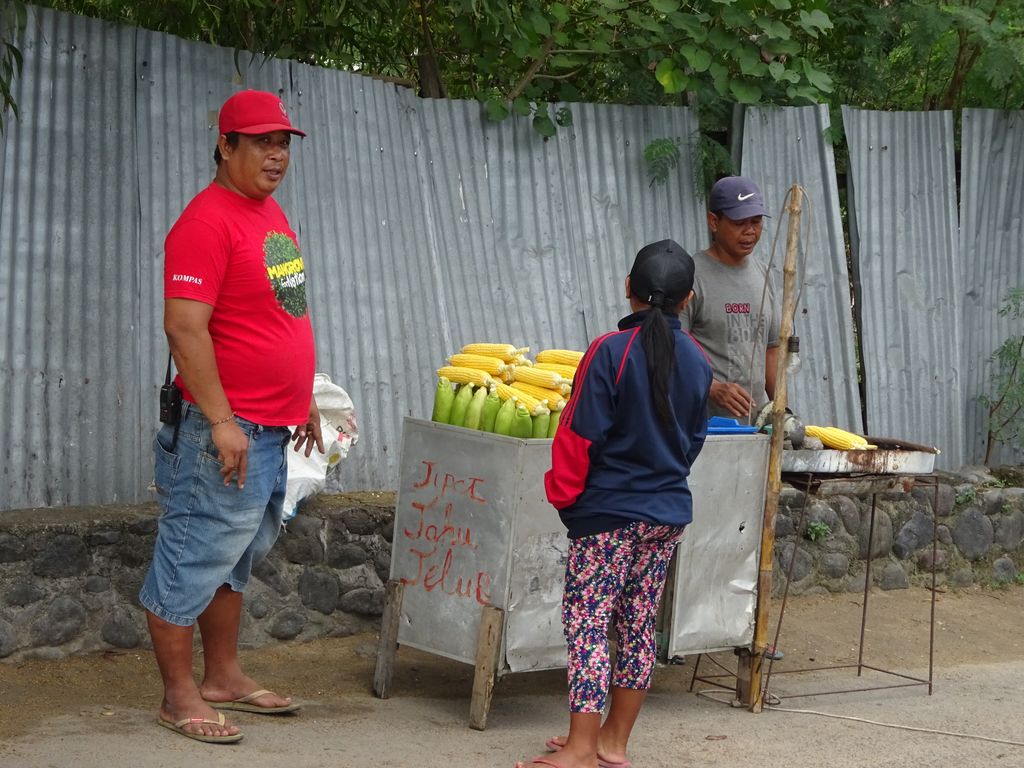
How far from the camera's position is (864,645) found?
6988mm

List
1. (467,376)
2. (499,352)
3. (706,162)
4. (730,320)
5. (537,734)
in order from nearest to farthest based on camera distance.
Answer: (537,734)
(467,376)
(499,352)
(730,320)
(706,162)

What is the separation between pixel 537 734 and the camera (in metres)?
5.16

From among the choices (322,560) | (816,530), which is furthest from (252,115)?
(816,530)

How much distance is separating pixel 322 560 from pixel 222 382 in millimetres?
1758

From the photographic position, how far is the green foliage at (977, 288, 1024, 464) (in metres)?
8.26

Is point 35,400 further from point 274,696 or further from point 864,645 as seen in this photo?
point 864,645

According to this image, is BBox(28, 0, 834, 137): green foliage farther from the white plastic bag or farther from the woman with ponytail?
the woman with ponytail

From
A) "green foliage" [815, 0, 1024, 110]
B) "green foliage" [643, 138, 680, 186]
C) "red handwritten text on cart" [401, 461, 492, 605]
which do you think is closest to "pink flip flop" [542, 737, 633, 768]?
"red handwritten text on cart" [401, 461, 492, 605]

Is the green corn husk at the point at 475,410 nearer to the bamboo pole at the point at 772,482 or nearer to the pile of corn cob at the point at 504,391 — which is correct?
the pile of corn cob at the point at 504,391

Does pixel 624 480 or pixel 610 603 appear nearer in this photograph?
pixel 624 480

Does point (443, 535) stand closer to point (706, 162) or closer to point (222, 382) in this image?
point (222, 382)

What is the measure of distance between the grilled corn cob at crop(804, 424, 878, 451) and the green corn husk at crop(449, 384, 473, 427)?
1522 millimetres

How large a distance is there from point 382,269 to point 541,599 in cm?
218

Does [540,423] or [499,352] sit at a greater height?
[499,352]
